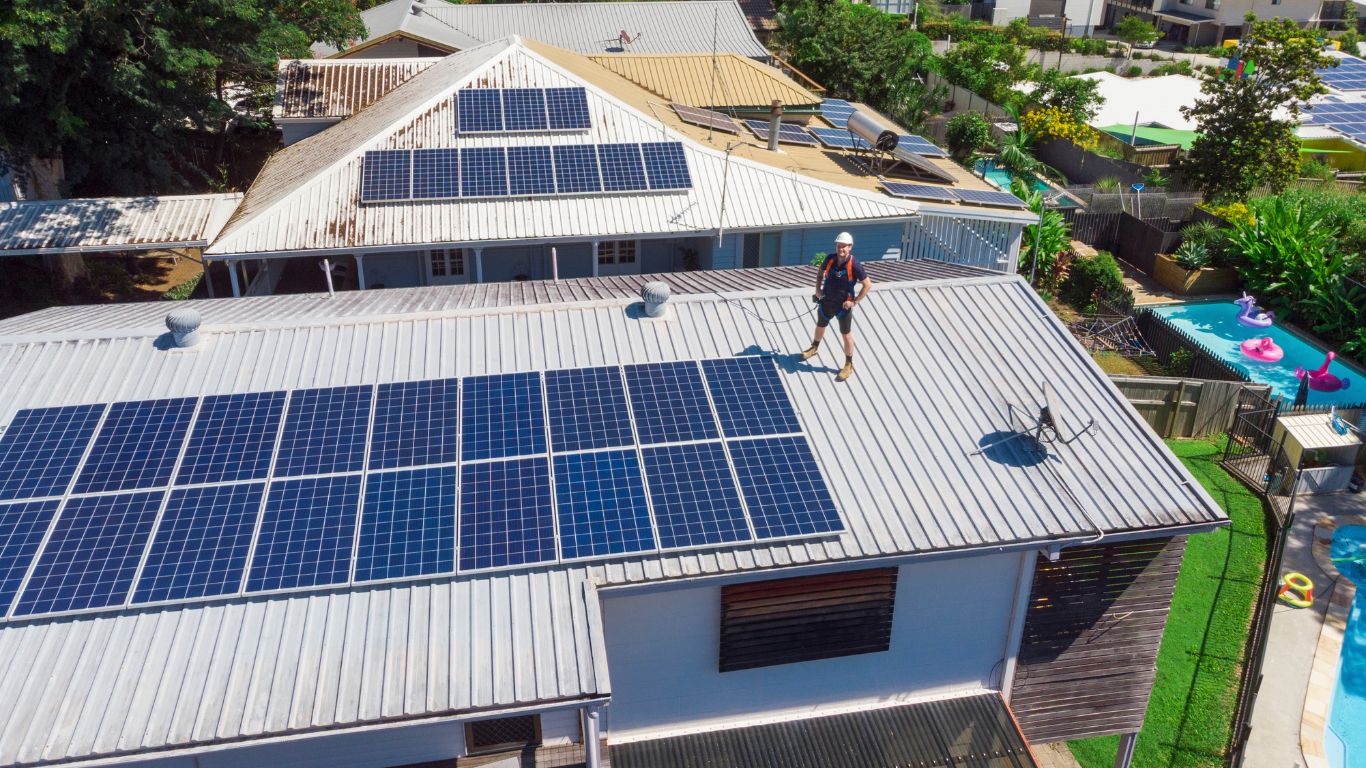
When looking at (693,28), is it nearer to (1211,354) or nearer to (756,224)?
(756,224)

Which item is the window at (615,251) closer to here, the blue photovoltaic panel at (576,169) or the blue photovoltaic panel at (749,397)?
the blue photovoltaic panel at (576,169)

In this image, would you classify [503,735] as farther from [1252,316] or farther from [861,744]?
[1252,316]

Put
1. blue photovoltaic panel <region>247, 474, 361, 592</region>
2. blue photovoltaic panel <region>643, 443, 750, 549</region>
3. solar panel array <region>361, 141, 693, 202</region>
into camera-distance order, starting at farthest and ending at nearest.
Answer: solar panel array <region>361, 141, 693, 202</region>, blue photovoltaic panel <region>643, 443, 750, 549</region>, blue photovoltaic panel <region>247, 474, 361, 592</region>

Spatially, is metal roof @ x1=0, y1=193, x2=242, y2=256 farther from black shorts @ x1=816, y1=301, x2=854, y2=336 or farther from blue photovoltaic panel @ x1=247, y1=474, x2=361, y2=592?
black shorts @ x1=816, y1=301, x2=854, y2=336

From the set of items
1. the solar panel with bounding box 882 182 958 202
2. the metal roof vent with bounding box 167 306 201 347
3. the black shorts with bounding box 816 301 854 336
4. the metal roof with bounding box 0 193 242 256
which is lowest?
the metal roof with bounding box 0 193 242 256

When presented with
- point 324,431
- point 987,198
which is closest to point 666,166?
point 987,198

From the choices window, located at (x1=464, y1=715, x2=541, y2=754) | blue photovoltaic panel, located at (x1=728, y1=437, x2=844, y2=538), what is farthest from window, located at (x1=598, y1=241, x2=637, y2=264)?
window, located at (x1=464, y1=715, x2=541, y2=754)

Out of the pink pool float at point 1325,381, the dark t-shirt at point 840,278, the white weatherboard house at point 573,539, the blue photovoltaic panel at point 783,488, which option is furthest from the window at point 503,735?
the pink pool float at point 1325,381
